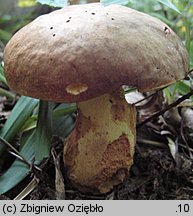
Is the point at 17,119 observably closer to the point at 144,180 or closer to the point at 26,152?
the point at 26,152

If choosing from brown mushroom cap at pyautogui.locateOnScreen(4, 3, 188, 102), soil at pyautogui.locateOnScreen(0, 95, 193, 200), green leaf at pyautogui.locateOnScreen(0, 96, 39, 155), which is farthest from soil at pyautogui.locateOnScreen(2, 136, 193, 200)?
brown mushroom cap at pyautogui.locateOnScreen(4, 3, 188, 102)

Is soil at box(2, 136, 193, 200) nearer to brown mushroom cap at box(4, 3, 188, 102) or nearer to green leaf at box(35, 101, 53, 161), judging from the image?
green leaf at box(35, 101, 53, 161)

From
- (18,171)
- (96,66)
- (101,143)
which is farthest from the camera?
(18,171)

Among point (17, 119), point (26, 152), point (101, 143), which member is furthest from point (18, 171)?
point (101, 143)

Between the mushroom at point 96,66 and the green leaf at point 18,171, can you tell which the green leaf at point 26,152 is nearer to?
the green leaf at point 18,171

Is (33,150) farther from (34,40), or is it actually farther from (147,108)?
(147,108)
